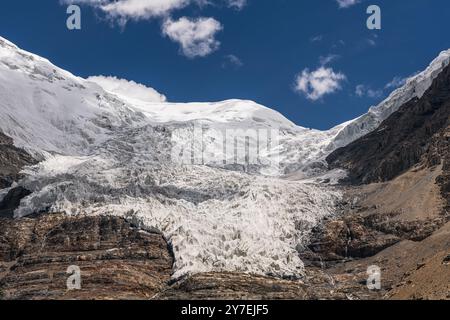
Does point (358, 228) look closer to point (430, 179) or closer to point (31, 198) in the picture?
point (430, 179)

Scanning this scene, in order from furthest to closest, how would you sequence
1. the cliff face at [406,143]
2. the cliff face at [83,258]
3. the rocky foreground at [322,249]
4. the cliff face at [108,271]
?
the cliff face at [406,143] < the cliff face at [83,258] < the cliff face at [108,271] < the rocky foreground at [322,249]

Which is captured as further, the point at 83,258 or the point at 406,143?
the point at 406,143

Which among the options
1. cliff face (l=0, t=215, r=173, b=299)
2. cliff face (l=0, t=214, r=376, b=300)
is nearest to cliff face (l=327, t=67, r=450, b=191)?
cliff face (l=0, t=214, r=376, b=300)

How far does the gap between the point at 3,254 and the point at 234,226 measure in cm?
3796

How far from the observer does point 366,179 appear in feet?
516

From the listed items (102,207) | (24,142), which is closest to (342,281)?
(102,207)

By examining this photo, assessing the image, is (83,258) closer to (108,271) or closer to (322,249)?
(108,271)

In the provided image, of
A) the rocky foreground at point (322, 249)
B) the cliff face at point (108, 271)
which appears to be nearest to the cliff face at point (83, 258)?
the cliff face at point (108, 271)

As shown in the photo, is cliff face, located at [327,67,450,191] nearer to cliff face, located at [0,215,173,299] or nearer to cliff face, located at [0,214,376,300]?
cliff face, located at [0,214,376,300]

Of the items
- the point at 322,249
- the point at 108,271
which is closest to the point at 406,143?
the point at 322,249

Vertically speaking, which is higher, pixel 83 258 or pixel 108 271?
pixel 83 258

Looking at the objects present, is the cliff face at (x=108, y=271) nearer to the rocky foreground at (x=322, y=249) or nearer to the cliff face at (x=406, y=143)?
the rocky foreground at (x=322, y=249)

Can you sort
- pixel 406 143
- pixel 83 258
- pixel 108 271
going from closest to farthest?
pixel 108 271 < pixel 83 258 < pixel 406 143
